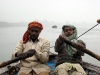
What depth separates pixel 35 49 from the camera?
11.3ft

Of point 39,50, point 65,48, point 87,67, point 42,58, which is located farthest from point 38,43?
point 87,67

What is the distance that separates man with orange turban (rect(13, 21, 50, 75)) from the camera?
3293 mm

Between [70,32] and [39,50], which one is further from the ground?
[70,32]

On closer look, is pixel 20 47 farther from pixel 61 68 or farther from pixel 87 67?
pixel 87 67

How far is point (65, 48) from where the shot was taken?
381cm

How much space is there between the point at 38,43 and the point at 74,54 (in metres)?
0.93

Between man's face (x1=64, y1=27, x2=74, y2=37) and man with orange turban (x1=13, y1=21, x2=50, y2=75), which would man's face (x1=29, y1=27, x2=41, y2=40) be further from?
man's face (x1=64, y1=27, x2=74, y2=37)

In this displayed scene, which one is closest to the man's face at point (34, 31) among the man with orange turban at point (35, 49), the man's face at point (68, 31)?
the man with orange turban at point (35, 49)

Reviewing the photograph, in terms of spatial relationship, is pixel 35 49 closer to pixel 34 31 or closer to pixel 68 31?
pixel 34 31

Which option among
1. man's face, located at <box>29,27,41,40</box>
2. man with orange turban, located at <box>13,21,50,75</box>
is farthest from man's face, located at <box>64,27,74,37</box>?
man's face, located at <box>29,27,41,40</box>

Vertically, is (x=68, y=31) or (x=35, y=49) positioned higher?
(x=68, y=31)

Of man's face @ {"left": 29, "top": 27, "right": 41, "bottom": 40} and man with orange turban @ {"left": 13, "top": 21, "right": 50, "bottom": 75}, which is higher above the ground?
man's face @ {"left": 29, "top": 27, "right": 41, "bottom": 40}

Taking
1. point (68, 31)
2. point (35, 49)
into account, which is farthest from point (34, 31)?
point (68, 31)

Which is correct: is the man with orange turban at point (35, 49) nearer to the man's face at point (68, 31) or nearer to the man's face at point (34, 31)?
the man's face at point (34, 31)
